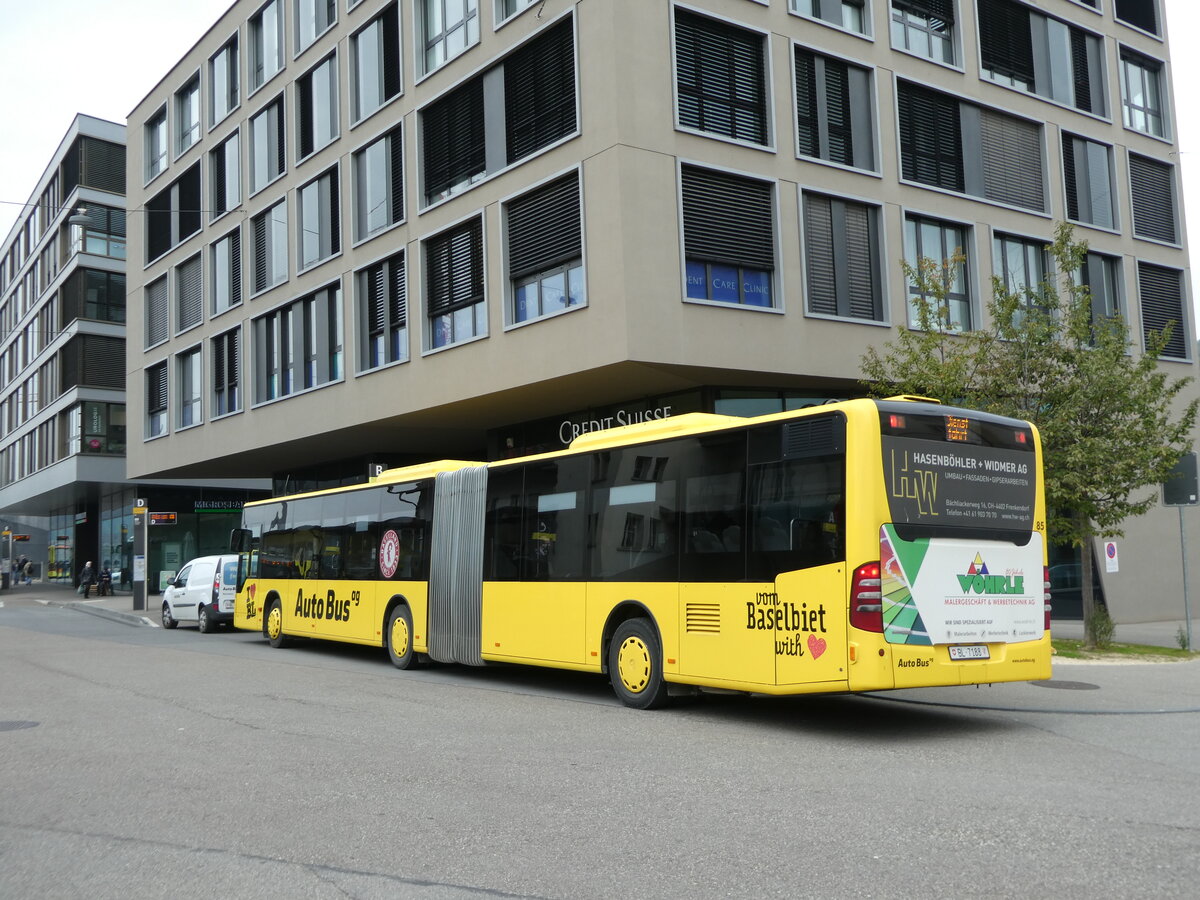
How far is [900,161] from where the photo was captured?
2370 centimetres

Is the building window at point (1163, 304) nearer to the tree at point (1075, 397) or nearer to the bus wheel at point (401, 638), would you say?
the tree at point (1075, 397)

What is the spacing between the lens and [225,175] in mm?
34562

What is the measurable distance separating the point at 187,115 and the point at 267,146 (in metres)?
7.55

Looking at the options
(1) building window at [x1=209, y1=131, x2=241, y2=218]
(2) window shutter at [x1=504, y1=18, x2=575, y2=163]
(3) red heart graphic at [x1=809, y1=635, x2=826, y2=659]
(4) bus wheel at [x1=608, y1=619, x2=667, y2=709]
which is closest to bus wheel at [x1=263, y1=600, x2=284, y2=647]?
(2) window shutter at [x1=504, y1=18, x2=575, y2=163]

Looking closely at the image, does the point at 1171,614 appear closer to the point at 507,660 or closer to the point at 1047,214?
the point at 1047,214

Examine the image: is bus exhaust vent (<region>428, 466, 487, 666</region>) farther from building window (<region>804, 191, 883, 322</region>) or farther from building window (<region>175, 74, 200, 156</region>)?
building window (<region>175, 74, 200, 156</region>)

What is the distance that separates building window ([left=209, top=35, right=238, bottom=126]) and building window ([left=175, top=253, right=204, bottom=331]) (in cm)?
442

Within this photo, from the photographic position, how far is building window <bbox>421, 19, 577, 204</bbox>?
69.3 ft

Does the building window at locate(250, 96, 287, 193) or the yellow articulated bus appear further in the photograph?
the building window at locate(250, 96, 287, 193)

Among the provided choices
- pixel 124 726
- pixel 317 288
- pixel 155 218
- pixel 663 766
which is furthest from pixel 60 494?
pixel 663 766

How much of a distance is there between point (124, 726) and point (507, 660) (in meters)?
4.86

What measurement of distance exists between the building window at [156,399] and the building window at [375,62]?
14.5 m

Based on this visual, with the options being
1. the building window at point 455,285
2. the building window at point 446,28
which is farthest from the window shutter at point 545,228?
the building window at point 446,28

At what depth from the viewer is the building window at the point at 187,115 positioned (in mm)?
36938
